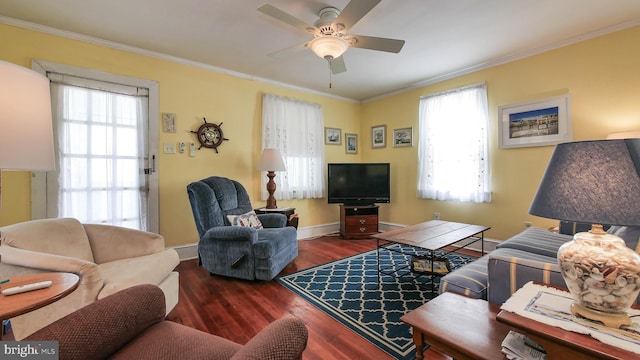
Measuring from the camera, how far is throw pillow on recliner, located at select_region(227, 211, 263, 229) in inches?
117

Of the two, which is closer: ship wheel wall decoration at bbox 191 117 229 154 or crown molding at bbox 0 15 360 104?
crown molding at bbox 0 15 360 104

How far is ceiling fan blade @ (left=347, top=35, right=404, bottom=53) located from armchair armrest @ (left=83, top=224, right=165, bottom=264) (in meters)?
2.36

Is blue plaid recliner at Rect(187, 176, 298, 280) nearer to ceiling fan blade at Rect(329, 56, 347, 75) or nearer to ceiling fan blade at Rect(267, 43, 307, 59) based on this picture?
ceiling fan blade at Rect(267, 43, 307, 59)

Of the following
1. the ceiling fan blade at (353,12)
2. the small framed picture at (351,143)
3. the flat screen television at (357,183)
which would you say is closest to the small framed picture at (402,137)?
the flat screen television at (357,183)

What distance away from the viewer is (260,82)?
157 inches

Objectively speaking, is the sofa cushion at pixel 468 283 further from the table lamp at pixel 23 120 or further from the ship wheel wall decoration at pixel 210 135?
the ship wheel wall decoration at pixel 210 135

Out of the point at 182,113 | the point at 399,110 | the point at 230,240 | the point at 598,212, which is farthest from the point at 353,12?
the point at 399,110

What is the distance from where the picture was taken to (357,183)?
15.0 ft

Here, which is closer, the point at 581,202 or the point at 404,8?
the point at 581,202

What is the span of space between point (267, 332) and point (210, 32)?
9.56ft

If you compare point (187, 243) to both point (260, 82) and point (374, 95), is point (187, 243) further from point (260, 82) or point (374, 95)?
point (374, 95)

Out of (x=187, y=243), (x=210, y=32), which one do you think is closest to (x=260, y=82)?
(x=210, y=32)

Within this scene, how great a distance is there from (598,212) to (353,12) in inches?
71.6

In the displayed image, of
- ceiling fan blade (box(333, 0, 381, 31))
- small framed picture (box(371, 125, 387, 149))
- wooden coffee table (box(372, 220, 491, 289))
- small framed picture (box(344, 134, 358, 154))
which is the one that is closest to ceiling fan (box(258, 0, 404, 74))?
ceiling fan blade (box(333, 0, 381, 31))
